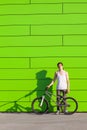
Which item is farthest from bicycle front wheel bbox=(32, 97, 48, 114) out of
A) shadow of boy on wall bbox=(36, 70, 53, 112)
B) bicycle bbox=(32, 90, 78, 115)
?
shadow of boy on wall bbox=(36, 70, 53, 112)

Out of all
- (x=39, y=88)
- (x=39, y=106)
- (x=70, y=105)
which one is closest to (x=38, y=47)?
(x=39, y=88)

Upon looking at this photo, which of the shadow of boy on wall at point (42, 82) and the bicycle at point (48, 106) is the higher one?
the shadow of boy on wall at point (42, 82)

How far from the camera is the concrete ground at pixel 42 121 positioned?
1245cm

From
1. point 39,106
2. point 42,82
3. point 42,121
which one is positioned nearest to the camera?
point 42,121

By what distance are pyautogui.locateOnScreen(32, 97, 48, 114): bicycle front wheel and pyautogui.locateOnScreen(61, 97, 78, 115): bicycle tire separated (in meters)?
0.59

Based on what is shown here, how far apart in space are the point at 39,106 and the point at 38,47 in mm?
1811

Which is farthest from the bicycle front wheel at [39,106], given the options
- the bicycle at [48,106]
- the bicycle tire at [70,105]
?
the bicycle tire at [70,105]

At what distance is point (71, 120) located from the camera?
44.2 ft

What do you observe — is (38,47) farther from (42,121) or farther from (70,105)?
(42,121)

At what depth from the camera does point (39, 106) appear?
48.6 feet

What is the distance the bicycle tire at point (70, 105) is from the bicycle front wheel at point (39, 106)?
59 cm

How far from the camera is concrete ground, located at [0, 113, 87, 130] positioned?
490 inches

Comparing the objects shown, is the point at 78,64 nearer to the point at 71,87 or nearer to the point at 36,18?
the point at 71,87

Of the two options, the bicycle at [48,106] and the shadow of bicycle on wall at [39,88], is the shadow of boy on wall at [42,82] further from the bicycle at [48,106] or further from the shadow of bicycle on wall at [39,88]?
the bicycle at [48,106]
